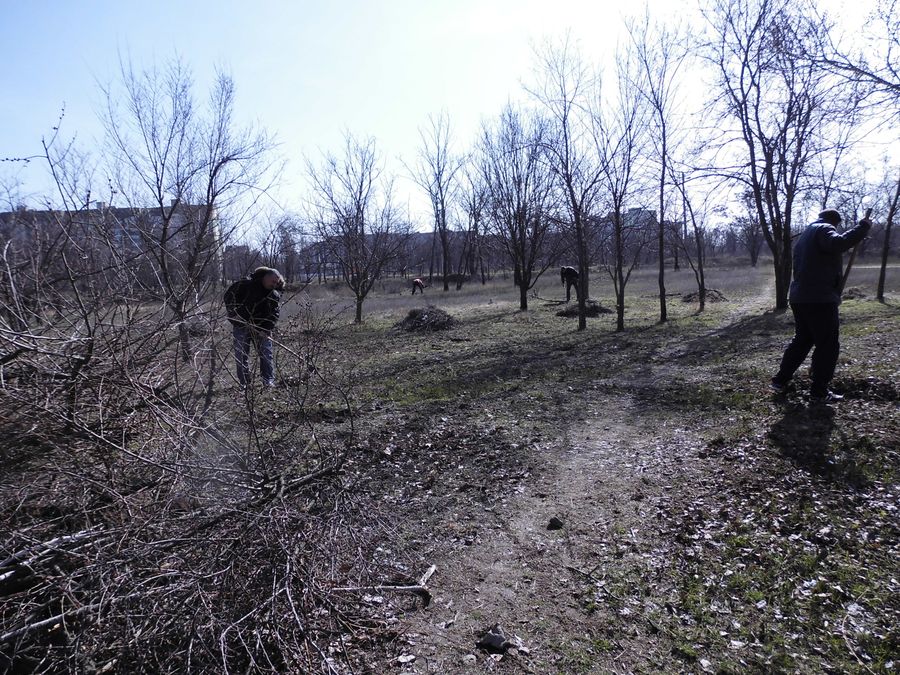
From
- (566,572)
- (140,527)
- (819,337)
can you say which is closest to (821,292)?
(819,337)

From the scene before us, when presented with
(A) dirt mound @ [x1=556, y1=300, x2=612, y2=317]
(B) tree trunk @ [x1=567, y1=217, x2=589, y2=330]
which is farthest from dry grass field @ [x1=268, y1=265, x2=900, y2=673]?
(A) dirt mound @ [x1=556, y1=300, x2=612, y2=317]

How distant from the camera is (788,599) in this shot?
8.61ft

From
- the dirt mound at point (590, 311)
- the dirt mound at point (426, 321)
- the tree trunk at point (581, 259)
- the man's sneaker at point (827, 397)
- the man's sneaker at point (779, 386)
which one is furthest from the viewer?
the dirt mound at point (590, 311)

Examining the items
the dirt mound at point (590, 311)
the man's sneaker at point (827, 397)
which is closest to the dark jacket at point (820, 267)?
the man's sneaker at point (827, 397)

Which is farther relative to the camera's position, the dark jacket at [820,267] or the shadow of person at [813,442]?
the dark jacket at [820,267]

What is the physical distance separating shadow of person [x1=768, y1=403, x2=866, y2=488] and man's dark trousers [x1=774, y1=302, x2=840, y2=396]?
28 centimetres

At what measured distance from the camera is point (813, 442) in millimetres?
4289

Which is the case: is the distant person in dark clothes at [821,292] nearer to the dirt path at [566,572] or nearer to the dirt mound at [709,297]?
the dirt path at [566,572]

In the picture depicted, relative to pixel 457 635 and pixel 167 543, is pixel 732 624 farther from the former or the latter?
pixel 167 543

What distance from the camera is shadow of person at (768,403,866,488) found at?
3777 millimetres

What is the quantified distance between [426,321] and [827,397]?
32.6 feet

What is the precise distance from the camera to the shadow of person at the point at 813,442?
3.78 m

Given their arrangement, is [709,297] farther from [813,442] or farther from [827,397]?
[813,442]

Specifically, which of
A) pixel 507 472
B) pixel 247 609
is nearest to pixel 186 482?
pixel 247 609
